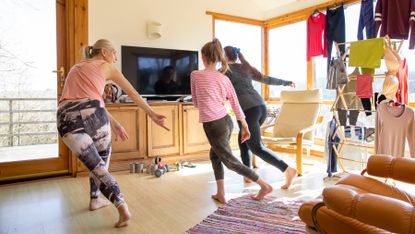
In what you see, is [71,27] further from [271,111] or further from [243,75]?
[271,111]

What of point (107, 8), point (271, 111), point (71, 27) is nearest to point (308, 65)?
point (271, 111)

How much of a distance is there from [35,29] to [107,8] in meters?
0.94

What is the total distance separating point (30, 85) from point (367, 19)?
4.00 meters

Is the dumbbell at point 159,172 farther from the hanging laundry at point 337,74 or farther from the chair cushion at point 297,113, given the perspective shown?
the hanging laundry at point 337,74

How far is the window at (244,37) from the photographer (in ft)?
17.2

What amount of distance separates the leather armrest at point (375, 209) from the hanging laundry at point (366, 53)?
7.43 feet

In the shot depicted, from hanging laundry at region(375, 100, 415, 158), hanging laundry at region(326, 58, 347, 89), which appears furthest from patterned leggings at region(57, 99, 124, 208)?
hanging laundry at region(326, 58, 347, 89)

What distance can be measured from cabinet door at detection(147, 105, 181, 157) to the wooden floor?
43cm

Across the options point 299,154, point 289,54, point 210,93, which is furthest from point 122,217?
point 289,54

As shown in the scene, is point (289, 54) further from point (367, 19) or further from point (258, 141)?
point (258, 141)

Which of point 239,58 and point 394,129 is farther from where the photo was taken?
point 239,58

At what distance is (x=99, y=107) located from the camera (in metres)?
2.18

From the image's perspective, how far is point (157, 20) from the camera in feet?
14.6

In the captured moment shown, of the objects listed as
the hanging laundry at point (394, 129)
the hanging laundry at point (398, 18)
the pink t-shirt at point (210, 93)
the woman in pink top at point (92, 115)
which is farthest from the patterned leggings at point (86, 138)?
the hanging laundry at point (398, 18)
